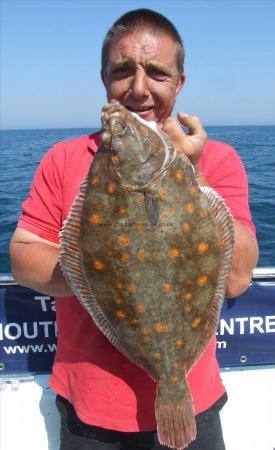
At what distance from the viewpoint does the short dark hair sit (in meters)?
2.45

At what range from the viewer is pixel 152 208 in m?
1.97

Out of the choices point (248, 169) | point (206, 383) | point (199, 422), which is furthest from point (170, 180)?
point (248, 169)

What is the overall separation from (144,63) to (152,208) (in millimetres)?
878

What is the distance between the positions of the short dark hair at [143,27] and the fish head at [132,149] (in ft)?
2.25

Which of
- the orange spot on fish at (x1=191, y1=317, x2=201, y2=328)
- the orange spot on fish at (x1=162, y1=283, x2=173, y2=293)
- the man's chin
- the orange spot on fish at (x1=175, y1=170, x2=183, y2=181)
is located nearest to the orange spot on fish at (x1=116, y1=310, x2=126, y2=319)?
the orange spot on fish at (x1=162, y1=283, x2=173, y2=293)

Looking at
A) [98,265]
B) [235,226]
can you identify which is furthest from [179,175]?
[98,265]

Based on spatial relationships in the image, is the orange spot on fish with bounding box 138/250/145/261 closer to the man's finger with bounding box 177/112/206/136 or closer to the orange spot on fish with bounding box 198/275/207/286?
the orange spot on fish with bounding box 198/275/207/286

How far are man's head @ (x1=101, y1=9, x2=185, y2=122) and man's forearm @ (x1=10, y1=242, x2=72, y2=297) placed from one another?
2.94 feet

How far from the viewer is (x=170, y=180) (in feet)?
6.60

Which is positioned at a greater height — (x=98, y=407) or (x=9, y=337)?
(x=98, y=407)

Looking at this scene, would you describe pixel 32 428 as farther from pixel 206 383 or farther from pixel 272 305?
pixel 272 305

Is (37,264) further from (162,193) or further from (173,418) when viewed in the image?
(173,418)

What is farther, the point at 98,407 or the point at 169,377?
the point at 98,407

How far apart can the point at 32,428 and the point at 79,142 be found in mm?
2267
